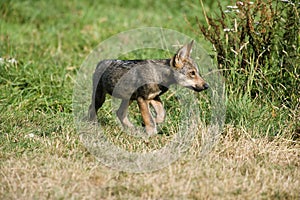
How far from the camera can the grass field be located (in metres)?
4.32

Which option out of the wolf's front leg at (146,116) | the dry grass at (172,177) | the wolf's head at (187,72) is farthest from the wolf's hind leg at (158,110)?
the dry grass at (172,177)

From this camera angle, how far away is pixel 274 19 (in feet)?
20.4

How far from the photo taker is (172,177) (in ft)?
14.7

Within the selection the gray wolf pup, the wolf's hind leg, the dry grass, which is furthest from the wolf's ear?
the dry grass

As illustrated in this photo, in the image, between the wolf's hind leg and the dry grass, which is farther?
the wolf's hind leg

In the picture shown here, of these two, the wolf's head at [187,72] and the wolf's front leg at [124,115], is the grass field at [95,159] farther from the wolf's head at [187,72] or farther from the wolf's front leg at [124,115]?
the wolf's head at [187,72]

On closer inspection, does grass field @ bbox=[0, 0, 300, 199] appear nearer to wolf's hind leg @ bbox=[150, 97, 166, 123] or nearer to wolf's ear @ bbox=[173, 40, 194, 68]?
wolf's hind leg @ bbox=[150, 97, 166, 123]

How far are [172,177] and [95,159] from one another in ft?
2.65

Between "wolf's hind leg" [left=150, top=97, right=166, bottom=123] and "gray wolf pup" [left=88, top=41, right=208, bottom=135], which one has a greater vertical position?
"gray wolf pup" [left=88, top=41, right=208, bottom=135]

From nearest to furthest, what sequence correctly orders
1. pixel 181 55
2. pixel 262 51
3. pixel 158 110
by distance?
pixel 181 55 < pixel 158 110 < pixel 262 51

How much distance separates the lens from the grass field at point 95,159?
4.32 m

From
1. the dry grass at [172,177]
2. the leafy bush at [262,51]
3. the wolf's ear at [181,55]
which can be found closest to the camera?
the dry grass at [172,177]

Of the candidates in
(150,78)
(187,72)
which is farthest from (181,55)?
(150,78)

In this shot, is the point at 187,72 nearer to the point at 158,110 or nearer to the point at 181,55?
the point at 181,55
